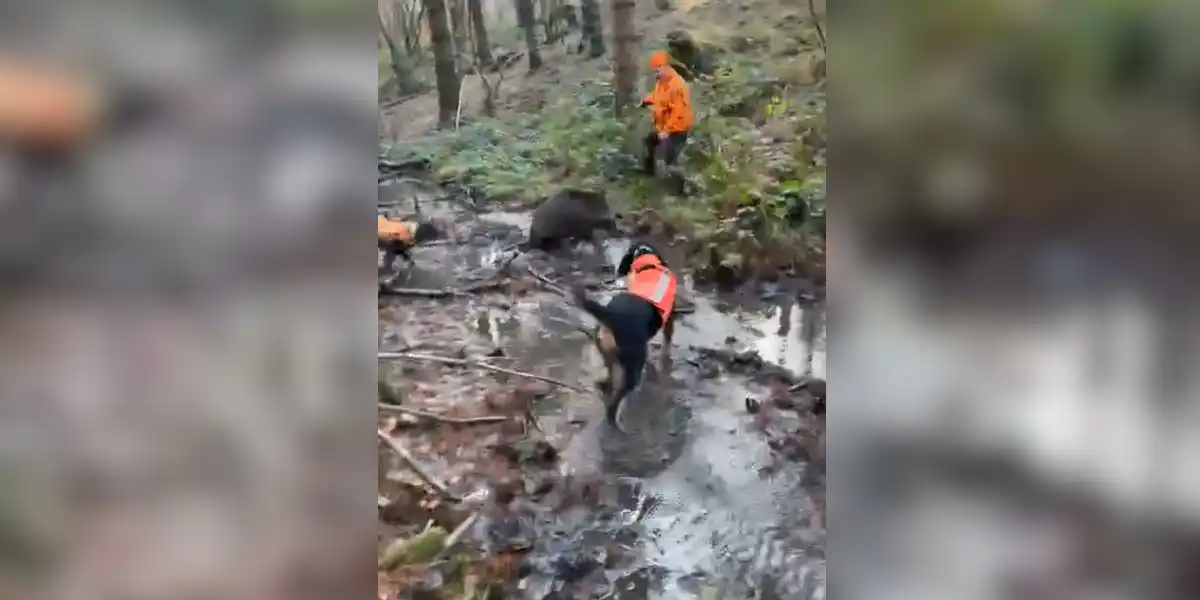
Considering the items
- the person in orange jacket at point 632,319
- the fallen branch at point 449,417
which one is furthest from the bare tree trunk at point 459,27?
the fallen branch at point 449,417

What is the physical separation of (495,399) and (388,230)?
317mm

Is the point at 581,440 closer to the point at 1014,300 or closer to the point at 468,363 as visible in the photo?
the point at 468,363

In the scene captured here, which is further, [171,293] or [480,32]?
[480,32]

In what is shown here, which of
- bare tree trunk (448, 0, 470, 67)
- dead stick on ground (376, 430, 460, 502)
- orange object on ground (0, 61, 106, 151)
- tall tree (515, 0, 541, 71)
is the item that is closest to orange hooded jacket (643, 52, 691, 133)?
tall tree (515, 0, 541, 71)

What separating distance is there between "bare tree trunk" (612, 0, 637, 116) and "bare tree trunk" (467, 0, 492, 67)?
0.68 feet

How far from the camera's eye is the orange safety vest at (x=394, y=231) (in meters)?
1.34

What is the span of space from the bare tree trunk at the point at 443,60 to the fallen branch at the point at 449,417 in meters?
0.45

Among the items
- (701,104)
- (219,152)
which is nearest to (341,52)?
(219,152)

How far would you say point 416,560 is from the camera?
1.35 m

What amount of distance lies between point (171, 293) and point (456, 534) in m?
0.56

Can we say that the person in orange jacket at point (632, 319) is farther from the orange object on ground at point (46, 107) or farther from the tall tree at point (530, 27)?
the orange object on ground at point (46, 107)

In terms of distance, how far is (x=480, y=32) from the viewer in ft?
4.55

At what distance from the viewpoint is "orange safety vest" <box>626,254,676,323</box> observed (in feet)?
4.68

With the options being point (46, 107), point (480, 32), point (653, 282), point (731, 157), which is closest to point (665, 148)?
point (731, 157)
